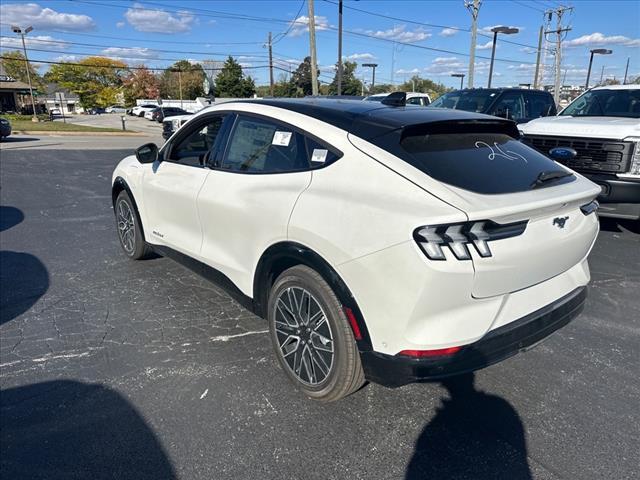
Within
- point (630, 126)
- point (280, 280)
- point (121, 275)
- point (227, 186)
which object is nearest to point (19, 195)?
point (121, 275)

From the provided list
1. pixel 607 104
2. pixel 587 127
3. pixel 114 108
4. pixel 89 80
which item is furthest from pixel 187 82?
pixel 587 127

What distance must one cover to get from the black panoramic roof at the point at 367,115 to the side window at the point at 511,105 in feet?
22.8

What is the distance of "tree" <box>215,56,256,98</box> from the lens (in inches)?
2820

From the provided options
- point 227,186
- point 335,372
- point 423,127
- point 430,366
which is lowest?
point 335,372

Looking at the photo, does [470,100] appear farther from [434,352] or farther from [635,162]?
[434,352]

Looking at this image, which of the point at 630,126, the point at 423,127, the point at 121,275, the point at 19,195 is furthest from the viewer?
the point at 19,195

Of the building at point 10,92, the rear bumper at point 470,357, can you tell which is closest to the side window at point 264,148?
the rear bumper at point 470,357

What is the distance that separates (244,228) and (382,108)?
3.88 feet

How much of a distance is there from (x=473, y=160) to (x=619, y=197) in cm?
396

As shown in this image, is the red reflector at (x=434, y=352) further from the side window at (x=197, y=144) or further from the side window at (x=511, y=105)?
the side window at (x=511, y=105)

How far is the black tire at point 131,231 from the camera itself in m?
4.62

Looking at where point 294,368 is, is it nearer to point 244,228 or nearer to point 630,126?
point 244,228

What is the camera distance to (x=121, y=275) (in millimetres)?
4621

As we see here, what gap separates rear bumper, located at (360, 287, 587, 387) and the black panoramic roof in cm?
117
